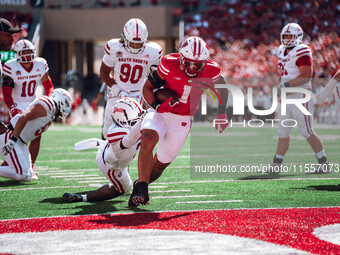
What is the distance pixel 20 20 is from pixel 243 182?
24420 mm

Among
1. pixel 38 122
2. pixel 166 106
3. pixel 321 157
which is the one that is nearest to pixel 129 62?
pixel 38 122

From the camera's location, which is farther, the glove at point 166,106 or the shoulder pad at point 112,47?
the shoulder pad at point 112,47

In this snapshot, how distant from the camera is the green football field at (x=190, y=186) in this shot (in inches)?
199

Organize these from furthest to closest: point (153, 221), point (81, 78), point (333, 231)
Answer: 1. point (81, 78)
2. point (153, 221)
3. point (333, 231)

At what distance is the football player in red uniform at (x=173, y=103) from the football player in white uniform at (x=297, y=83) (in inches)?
90.8

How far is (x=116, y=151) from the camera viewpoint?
5.16 m

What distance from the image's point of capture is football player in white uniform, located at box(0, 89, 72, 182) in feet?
21.8

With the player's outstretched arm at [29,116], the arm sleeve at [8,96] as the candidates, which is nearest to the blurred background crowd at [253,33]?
the arm sleeve at [8,96]

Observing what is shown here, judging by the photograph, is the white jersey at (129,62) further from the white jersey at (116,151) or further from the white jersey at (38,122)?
the white jersey at (116,151)

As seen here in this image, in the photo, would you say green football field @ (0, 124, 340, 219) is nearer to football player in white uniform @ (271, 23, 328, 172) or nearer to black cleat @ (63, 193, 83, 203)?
black cleat @ (63, 193, 83, 203)

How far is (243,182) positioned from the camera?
21.6ft

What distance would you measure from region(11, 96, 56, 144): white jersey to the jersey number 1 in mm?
771

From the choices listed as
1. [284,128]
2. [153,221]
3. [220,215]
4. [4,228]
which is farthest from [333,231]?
[284,128]

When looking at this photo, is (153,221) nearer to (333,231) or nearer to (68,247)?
(68,247)
